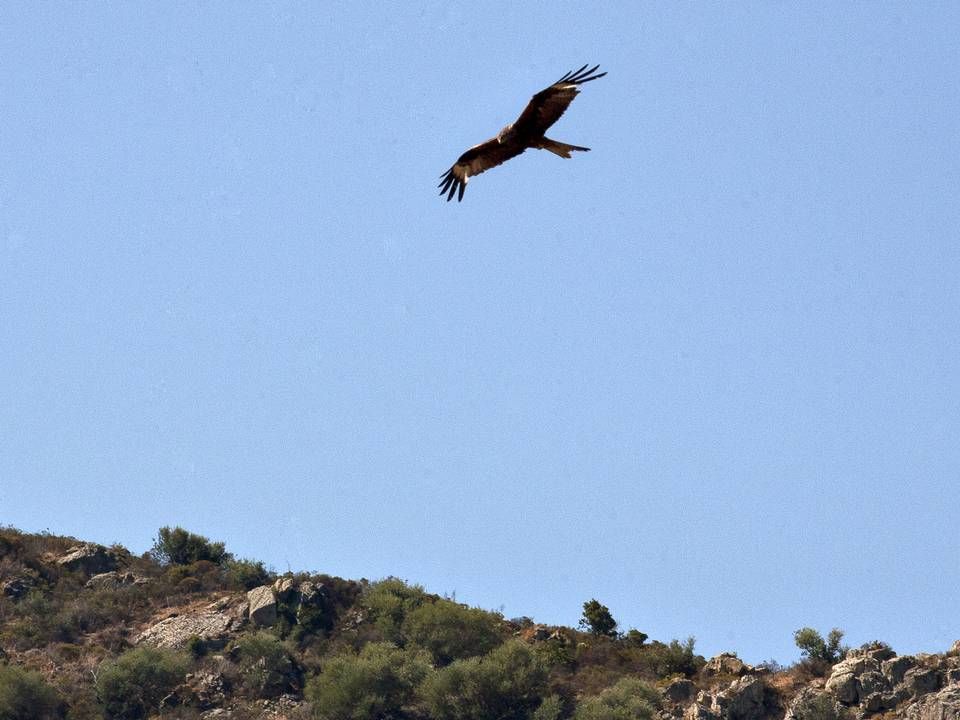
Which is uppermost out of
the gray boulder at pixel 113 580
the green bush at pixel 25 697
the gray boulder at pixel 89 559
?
the gray boulder at pixel 89 559

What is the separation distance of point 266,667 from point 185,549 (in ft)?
49.4

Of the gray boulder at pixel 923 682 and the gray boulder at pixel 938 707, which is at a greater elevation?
the gray boulder at pixel 923 682

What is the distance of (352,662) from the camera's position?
5619cm

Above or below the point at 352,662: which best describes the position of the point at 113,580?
above

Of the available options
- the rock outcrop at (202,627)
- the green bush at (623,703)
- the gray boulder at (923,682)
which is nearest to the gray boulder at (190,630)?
the rock outcrop at (202,627)

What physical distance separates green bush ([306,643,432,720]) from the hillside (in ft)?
0.17

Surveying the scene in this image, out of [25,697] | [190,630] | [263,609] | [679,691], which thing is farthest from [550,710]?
[25,697]

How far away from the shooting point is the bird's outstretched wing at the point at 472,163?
2959 cm

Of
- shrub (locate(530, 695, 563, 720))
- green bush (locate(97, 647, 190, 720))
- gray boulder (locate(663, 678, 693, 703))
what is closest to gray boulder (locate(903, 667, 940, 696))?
gray boulder (locate(663, 678, 693, 703))

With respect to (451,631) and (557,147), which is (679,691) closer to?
(451,631)

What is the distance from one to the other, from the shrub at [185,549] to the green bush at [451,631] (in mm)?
12697

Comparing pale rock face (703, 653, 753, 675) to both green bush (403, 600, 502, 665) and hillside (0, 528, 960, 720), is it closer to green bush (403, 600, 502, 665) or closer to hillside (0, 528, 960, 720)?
hillside (0, 528, 960, 720)

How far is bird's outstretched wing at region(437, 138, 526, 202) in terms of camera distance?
29594 millimetres

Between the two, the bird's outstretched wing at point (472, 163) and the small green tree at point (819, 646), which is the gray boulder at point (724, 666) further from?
the bird's outstretched wing at point (472, 163)
